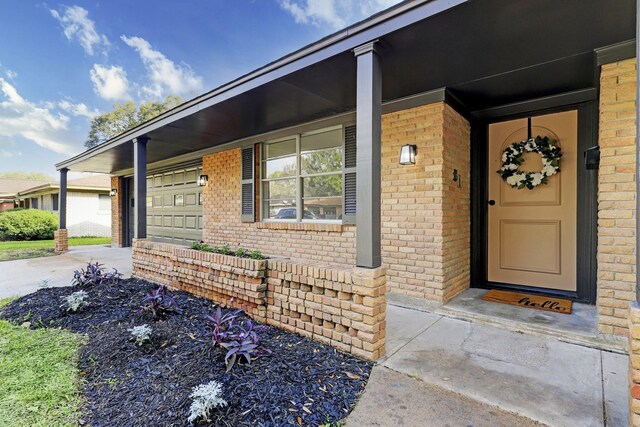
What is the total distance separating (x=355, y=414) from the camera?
177 centimetres

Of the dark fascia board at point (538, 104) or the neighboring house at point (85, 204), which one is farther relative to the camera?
the neighboring house at point (85, 204)

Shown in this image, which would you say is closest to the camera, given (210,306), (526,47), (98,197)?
(526,47)

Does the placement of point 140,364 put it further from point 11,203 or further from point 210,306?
point 11,203

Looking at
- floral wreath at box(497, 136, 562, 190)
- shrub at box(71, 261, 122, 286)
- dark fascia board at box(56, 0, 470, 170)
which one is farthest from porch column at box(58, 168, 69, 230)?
floral wreath at box(497, 136, 562, 190)

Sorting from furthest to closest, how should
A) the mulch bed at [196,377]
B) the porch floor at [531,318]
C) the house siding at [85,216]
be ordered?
1. the house siding at [85,216]
2. the porch floor at [531,318]
3. the mulch bed at [196,377]

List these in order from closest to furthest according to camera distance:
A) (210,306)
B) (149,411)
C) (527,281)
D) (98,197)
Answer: (149,411) < (210,306) < (527,281) < (98,197)

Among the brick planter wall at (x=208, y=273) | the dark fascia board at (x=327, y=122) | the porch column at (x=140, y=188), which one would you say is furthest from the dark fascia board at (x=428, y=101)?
the porch column at (x=140, y=188)


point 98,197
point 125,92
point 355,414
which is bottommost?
point 355,414

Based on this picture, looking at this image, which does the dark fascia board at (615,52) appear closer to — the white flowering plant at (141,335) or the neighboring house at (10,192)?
the white flowering plant at (141,335)

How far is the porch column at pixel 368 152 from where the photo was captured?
94.5 inches

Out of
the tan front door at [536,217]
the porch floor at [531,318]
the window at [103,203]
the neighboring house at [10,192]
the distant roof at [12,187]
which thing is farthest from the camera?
the distant roof at [12,187]

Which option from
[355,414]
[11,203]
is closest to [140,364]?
[355,414]

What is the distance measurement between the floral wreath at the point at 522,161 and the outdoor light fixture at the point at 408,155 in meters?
1.39

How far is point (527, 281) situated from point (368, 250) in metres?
2.90
